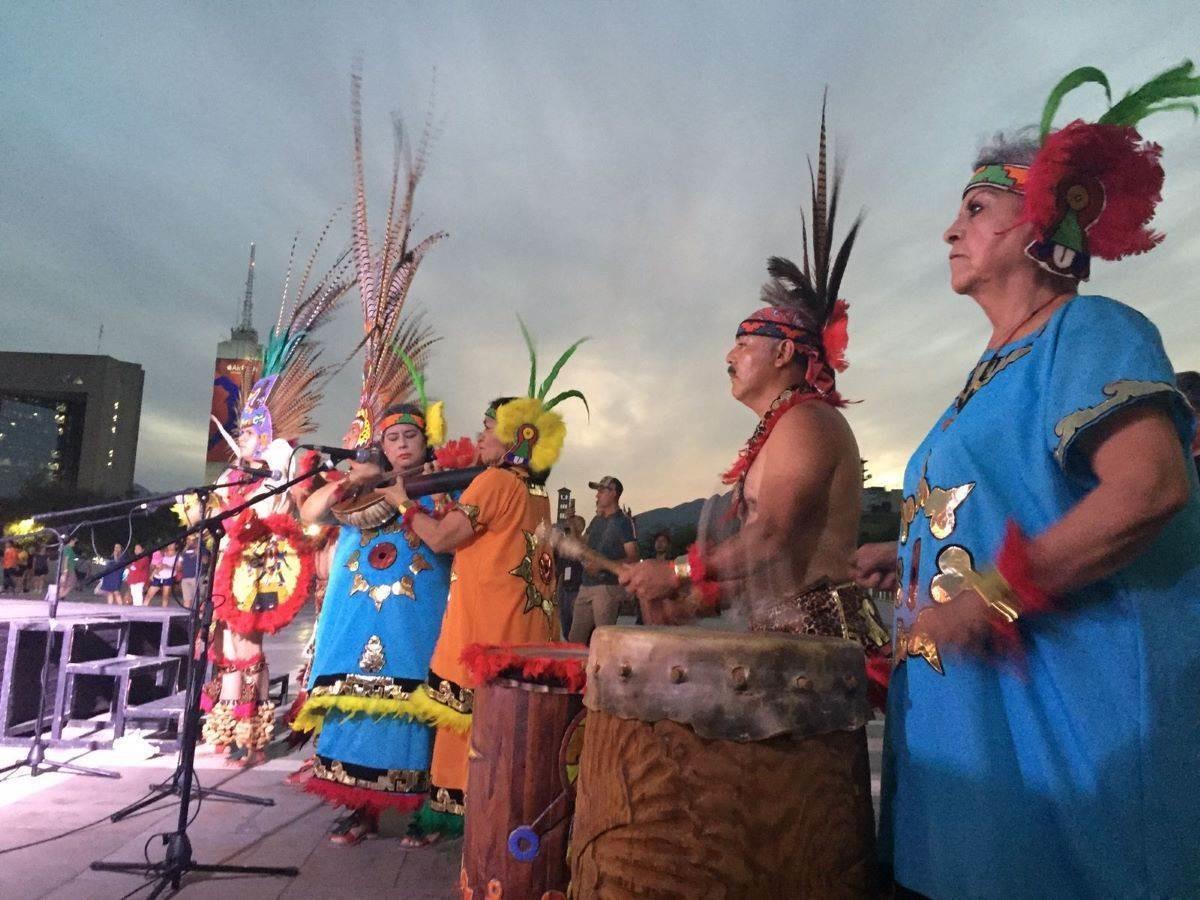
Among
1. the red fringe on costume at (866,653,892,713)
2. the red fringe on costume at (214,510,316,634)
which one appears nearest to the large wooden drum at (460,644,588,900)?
the red fringe on costume at (866,653,892,713)

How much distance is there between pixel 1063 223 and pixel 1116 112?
8.5 inches

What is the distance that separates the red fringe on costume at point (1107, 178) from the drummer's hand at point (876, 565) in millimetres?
680

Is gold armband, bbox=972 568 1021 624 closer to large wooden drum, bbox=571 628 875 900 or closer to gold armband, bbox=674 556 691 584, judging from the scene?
large wooden drum, bbox=571 628 875 900

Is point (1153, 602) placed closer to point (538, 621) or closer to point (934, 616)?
point (934, 616)

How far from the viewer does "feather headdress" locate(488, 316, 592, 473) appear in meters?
3.76

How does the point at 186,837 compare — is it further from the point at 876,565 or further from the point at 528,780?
the point at 876,565

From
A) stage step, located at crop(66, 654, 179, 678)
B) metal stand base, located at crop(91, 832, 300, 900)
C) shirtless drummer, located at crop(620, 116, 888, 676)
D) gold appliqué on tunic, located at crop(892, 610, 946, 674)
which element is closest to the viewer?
gold appliqué on tunic, located at crop(892, 610, 946, 674)

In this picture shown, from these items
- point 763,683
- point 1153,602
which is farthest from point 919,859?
point 1153,602

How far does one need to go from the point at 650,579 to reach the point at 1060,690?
88 centimetres

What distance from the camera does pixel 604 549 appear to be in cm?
752

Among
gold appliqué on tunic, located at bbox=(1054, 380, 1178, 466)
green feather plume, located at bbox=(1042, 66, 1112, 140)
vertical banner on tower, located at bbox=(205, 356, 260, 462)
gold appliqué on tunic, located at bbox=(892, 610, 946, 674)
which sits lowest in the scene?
gold appliqué on tunic, located at bbox=(892, 610, 946, 674)

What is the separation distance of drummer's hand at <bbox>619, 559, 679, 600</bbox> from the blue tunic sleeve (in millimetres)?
880

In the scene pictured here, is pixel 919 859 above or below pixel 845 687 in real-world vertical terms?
below

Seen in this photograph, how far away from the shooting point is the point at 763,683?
1287 mm
